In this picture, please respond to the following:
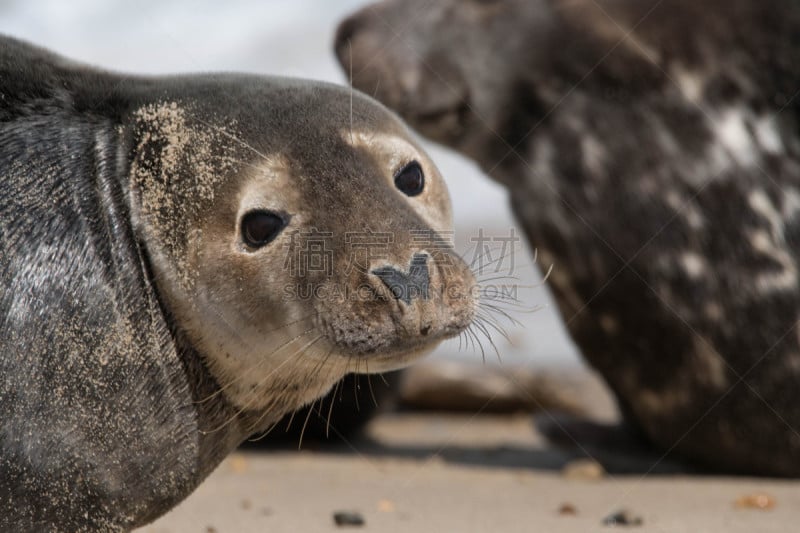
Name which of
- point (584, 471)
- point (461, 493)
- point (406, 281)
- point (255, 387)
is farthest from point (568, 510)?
point (406, 281)

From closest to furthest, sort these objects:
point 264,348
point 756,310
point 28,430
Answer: point 28,430, point 264,348, point 756,310

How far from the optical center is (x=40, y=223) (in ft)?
8.56

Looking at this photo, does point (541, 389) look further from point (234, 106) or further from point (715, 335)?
point (234, 106)

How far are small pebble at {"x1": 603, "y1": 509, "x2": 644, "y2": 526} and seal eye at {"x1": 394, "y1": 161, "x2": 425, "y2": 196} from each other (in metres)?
1.65

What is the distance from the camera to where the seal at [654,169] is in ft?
16.7

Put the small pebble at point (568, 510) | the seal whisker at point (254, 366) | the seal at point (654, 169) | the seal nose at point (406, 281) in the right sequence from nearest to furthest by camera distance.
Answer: the seal nose at point (406, 281), the seal whisker at point (254, 366), the small pebble at point (568, 510), the seal at point (654, 169)

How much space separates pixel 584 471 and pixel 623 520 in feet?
4.44

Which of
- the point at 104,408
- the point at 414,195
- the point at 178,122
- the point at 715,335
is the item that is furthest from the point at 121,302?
the point at 715,335

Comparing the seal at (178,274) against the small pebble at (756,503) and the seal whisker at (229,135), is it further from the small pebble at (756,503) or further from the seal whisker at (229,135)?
the small pebble at (756,503)

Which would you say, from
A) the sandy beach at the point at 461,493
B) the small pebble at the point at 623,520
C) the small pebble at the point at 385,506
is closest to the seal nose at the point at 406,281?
the sandy beach at the point at 461,493

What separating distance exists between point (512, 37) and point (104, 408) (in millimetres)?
3627

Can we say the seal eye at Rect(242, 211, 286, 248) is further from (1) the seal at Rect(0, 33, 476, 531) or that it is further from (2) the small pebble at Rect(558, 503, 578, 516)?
(2) the small pebble at Rect(558, 503, 578, 516)

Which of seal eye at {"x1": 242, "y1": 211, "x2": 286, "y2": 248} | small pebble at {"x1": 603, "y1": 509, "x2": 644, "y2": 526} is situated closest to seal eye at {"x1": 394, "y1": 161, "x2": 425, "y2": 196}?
seal eye at {"x1": 242, "y1": 211, "x2": 286, "y2": 248}

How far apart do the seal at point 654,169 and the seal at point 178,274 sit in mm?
2663
